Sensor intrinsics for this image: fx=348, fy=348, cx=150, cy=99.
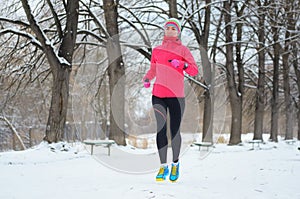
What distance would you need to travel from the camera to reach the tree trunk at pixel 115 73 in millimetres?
9906

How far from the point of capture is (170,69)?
407 cm

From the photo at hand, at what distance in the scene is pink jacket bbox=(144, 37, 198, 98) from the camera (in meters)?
4.05

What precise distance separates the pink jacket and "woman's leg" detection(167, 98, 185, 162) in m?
0.08

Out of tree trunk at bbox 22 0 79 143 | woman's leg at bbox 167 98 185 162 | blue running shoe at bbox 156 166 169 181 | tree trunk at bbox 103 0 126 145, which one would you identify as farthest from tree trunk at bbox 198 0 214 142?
blue running shoe at bbox 156 166 169 181

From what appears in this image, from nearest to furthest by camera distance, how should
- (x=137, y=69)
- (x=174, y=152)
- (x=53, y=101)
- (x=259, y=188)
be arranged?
1. (x=259, y=188)
2. (x=174, y=152)
3. (x=53, y=101)
4. (x=137, y=69)

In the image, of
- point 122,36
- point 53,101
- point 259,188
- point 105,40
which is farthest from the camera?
point 122,36

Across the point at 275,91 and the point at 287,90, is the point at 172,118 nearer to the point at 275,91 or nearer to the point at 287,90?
the point at 275,91

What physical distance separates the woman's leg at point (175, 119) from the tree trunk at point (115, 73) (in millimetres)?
5750

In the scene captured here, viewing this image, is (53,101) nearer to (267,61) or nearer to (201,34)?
(201,34)

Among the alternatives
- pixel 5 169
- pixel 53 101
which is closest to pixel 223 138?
pixel 53 101

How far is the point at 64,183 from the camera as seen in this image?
4.08 metres

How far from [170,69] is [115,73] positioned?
6.06 meters

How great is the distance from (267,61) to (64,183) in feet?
71.1

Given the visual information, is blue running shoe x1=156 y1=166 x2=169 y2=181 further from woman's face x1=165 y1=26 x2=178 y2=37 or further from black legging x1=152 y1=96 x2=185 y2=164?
woman's face x1=165 y1=26 x2=178 y2=37
